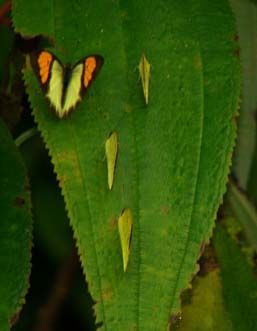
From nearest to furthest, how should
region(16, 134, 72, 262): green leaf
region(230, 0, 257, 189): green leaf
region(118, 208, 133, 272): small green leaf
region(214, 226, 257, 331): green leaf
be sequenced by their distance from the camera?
region(118, 208, 133, 272): small green leaf, region(214, 226, 257, 331): green leaf, region(230, 0, 257, 189): green leaf, region(16, 134, 72, 262): green leaf

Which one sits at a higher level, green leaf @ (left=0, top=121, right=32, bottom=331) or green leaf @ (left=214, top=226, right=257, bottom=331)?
green leaf @ (left=0, top=121, right=32, bottom=331)

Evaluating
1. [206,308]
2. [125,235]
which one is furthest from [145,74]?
[206,308]

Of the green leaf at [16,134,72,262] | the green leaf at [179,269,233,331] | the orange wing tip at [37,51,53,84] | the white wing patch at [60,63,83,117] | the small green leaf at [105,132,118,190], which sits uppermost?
the orange wing tip at [37,51,53,84]

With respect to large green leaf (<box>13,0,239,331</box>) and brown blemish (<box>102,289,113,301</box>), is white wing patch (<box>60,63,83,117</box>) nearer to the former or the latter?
large green leaf (<box>13,0,239,331</box>)

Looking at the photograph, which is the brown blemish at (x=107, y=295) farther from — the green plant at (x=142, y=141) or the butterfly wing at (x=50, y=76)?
the butterfly wing at (x=50, y=76)

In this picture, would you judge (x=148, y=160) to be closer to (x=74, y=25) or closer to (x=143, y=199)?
(x=143, y=199)

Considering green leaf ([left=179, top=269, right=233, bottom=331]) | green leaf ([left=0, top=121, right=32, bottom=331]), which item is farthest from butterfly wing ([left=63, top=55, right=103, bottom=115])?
green leaf ([left=179, top=269, right=233, bottom=331])

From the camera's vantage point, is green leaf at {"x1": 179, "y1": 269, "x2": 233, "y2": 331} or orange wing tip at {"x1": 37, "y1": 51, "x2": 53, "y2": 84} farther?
green leaf at {"x1": 179, "y1": 269, "x2": 233, "y2": 331}

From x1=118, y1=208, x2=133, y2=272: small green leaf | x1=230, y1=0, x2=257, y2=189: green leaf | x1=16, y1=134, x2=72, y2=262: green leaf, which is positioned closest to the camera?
x1=118, y1=208, x2=133, y2=272: small green leaf

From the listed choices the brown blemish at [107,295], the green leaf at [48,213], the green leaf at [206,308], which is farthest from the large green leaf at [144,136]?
the green leaf at [48,213]
